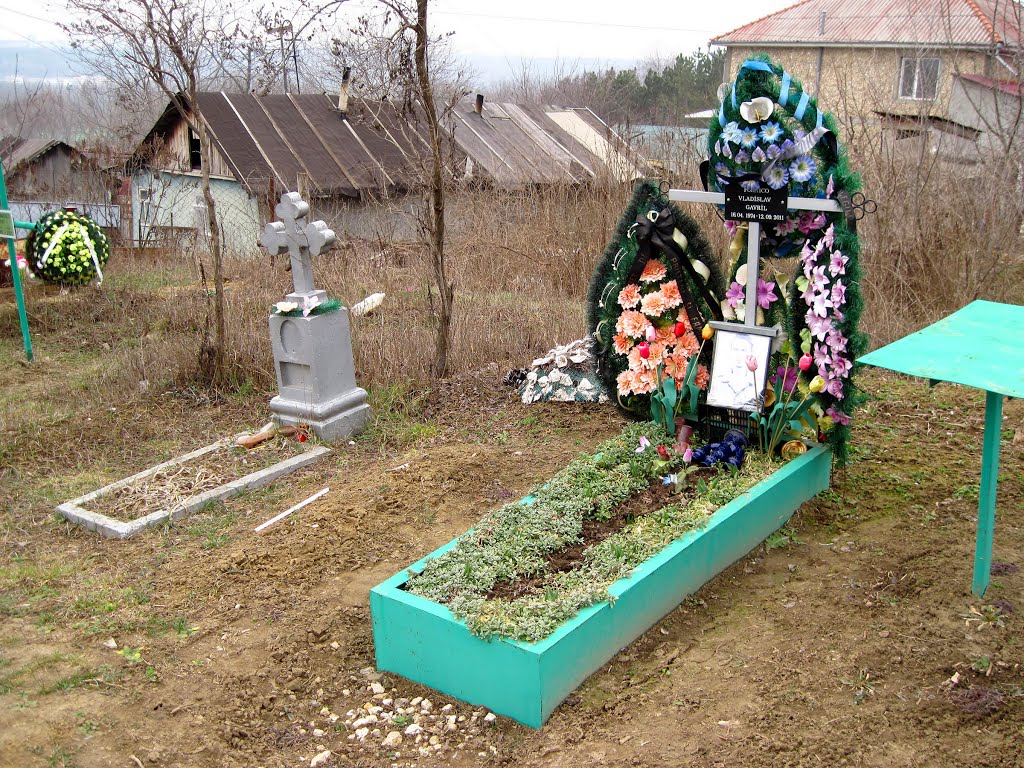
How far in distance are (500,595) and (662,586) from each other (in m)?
0.66

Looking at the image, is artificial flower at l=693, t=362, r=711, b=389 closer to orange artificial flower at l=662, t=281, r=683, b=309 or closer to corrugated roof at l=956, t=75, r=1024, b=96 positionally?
orange artificial flower at l=662, t=281, r=683, b=309

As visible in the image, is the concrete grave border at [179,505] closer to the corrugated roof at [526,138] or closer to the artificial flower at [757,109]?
the artificial flower at [757,109]

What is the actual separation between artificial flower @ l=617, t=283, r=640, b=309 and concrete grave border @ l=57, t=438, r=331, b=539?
80.9 inches

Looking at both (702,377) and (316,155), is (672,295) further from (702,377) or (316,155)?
(316,155)

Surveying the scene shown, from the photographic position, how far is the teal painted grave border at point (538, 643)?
312cm

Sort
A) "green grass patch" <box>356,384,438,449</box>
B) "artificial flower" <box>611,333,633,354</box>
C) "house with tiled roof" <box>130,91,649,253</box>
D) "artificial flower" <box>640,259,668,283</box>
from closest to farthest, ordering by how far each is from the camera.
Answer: "artificial flower" <box>640,259,668,283</box>
"artificial flower" <box>611,333,633,354</box>
"green grass patch" <box>356,384,438,449</box>
"house with tiled roof" <box>130,91,649,253</box>

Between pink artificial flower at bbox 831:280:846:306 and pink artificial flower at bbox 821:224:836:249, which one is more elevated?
pink artificial flower at bbox 821:224:836:249

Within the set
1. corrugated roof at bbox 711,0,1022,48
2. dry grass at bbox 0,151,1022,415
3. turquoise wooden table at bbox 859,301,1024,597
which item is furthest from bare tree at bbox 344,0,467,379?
corrugated roof at bbox 711,0,1022,48

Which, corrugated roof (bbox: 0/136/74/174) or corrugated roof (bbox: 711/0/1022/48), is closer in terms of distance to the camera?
corrugated roof (bbox: 0/136/74/174)

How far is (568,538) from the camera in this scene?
12.9 ft

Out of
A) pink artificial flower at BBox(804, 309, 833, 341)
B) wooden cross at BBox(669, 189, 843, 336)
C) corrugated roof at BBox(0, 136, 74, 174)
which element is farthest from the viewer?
corrugated roof at BBox(0, 136, 74, 174)

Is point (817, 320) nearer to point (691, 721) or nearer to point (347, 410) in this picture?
point (691, 721)

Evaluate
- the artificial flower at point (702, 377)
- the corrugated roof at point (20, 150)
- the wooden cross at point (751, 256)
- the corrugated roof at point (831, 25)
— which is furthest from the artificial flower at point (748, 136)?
the corrugated roof at point (831, 25)

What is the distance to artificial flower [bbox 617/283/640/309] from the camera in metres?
5.14
